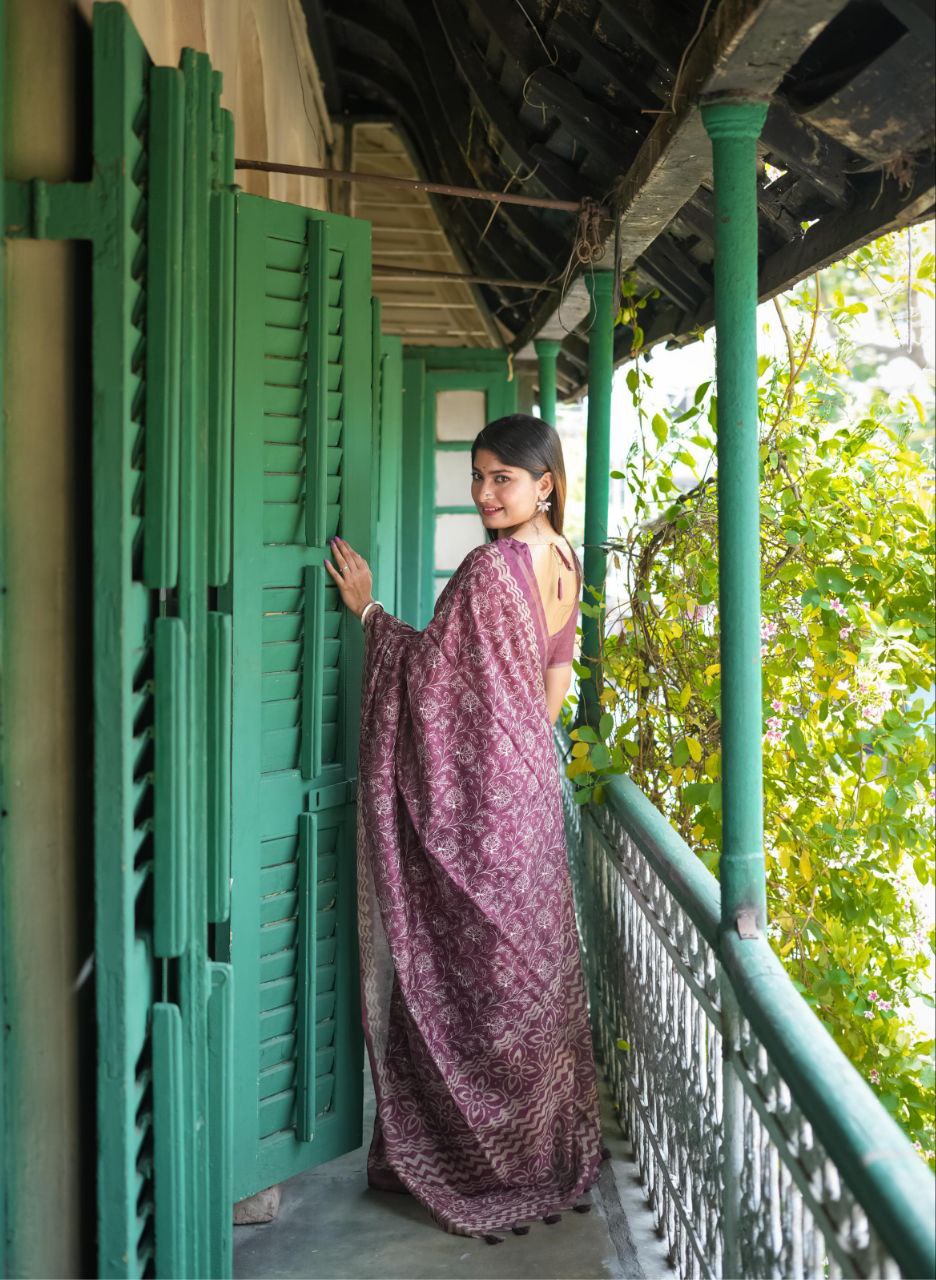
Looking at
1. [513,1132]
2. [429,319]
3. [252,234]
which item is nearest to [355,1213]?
[513,1132]

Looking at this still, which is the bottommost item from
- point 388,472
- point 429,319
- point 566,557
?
point 566,557

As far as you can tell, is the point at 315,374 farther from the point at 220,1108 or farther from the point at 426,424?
the point at 426,424

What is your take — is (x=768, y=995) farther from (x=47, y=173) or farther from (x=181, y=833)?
(x=47, y=173)

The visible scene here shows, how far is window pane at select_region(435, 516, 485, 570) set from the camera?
23.8 ft

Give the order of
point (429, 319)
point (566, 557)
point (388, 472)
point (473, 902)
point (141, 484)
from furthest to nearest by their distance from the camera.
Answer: point (429, 319)
point (388, 472)
point (566, 557)
point (473, 902)
point (141, 484)

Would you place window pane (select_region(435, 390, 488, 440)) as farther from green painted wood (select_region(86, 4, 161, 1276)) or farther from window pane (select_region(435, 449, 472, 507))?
green painted wood (select_region(86, 4, 161, 1276))

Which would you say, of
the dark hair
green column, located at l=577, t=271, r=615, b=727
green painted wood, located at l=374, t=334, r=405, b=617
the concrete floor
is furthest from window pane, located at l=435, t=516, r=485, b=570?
the concrete floor

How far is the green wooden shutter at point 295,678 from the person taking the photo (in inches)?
100

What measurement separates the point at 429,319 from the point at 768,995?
25.7 feet

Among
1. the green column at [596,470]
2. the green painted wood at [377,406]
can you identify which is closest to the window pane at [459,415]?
the green painted wood at [377,406]

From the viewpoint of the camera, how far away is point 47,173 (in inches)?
73.0

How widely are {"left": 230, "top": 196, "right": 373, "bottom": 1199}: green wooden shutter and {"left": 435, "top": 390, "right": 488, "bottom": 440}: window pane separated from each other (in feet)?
13.7

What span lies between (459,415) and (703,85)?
501 cm

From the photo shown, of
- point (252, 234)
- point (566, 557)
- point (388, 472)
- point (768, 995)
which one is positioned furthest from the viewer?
point (388, 472)
